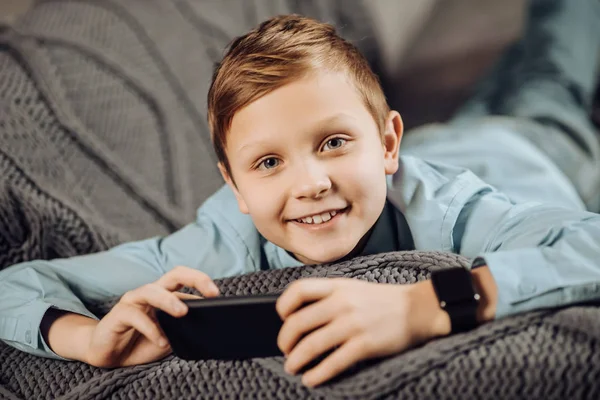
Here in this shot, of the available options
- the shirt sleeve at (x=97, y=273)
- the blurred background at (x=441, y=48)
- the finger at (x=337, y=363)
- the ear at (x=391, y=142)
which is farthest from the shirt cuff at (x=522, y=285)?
the blurred background at (x=441, y=48)

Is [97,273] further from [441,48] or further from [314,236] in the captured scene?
[441,48]

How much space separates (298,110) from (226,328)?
242 millimetres

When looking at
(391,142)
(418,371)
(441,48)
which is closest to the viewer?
(418,371)

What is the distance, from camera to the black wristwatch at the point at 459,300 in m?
0.53

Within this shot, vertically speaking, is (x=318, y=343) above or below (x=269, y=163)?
below

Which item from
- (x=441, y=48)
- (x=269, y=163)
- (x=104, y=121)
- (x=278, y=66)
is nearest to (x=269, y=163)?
(x=269, y=163)

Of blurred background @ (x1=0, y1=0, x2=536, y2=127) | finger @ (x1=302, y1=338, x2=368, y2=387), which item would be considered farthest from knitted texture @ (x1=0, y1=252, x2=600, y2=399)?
blurred background @ (x1=0, y1=0, x2=536, y2=127)

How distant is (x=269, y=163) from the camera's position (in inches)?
27.0

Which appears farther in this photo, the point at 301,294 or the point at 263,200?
the point at 263,200

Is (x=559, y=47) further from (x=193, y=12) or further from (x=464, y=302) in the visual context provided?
(x=464, y=302)

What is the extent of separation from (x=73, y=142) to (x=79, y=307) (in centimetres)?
35

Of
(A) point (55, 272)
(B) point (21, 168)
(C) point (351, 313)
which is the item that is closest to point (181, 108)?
(B) point (21, 168)

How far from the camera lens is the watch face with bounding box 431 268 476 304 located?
533 mm

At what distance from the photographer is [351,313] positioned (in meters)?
0.53
